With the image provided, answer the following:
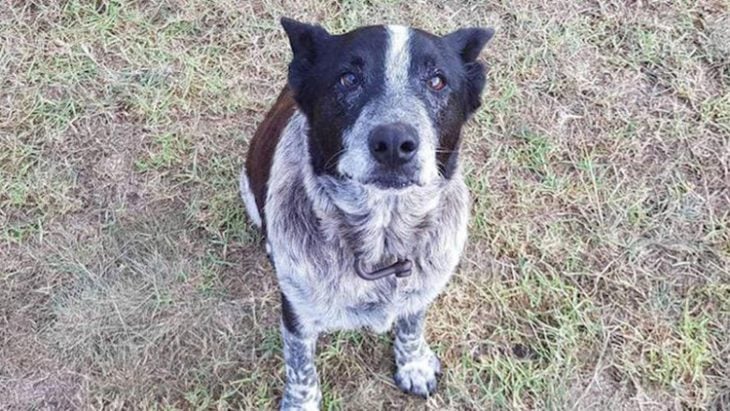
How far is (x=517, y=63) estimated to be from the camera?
→ 15.6 feet

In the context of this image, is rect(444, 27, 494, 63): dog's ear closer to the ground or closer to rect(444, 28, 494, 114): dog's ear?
rect(444, 28, 494, 114): dog's ear

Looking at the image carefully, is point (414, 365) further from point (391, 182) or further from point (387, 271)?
point (391, 182)

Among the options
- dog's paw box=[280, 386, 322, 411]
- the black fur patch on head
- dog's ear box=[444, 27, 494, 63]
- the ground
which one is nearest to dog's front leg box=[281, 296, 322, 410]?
dog's paw box=[280, 386, 322, 411]

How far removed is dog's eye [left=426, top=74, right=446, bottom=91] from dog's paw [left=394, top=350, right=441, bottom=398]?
4.61 ft

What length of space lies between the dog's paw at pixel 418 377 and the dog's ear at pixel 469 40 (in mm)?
1431

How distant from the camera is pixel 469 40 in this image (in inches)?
117

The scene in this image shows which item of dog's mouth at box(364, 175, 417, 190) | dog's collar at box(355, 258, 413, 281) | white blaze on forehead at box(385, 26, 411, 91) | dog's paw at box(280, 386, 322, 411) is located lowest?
dog's paw at box(280, 386, 322, 411)

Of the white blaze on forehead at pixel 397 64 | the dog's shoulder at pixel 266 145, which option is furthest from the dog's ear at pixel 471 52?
the dog's shoulder at pixel 266 145

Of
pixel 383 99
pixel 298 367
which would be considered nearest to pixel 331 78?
pixel 383 99

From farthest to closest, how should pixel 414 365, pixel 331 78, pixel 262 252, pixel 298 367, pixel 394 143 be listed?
pixel 262 252, pixel 414 365, pixel 298 367, pixel 331 78, pixel 394 143

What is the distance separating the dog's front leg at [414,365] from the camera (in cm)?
364

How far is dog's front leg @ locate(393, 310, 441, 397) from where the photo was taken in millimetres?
3645

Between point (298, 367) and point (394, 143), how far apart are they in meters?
1.33

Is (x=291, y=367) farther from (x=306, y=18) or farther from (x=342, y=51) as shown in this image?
(x=306, y=18)
